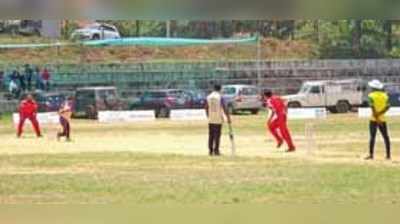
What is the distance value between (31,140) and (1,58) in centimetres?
2593

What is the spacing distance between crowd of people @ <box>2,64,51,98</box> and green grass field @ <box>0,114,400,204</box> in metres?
19.4

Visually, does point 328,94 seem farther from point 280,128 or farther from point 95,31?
point 95,31

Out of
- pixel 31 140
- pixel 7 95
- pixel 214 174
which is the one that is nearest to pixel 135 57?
pixel 7 95

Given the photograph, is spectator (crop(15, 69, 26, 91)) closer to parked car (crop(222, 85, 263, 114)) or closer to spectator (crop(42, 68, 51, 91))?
spectator (crop(42, 68, 51, 91))

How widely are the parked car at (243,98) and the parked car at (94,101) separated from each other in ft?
20.7

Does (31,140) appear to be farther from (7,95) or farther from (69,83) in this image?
(69,83)

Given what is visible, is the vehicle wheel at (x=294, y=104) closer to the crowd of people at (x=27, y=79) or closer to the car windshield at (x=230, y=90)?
the car windshield at (x=230, y=90)

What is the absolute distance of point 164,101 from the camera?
51.4 meters

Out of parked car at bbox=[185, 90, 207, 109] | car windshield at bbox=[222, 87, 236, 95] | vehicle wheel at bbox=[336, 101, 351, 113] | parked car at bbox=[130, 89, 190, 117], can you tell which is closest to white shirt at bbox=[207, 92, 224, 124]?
parked car at bbox=[130, 89, 190, 117]

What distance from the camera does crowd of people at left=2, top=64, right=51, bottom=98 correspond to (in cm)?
5112

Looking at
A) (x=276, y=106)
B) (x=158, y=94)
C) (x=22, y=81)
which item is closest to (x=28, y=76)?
(x=22, y=81)

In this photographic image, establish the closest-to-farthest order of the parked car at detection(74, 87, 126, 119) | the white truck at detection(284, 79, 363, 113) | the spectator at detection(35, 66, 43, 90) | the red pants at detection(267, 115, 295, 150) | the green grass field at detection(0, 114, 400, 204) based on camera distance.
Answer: the green grass field at detection(0, 114, 400, 204), the red pants at detection(267, 115, 295, 150), the parked car at detection(74, 87, 126, 119), the spectator at detection(35, 66, 43, 90), the white truck at detection(284, 79, 363, 113)

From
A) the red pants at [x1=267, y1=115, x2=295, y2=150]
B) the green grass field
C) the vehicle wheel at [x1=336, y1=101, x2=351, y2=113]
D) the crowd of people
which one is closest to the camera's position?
the green grass field

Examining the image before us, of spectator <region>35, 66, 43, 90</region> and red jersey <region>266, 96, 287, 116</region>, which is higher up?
spectator <region>35, 66, 43, 90</region>
